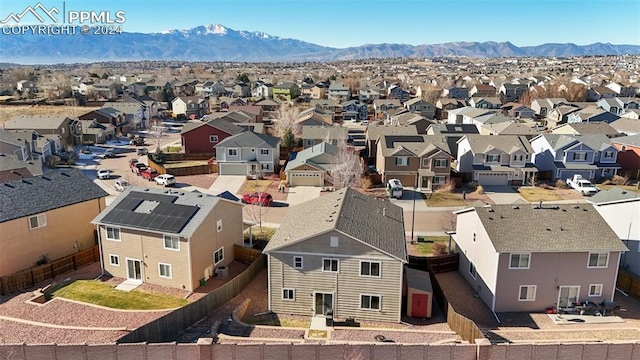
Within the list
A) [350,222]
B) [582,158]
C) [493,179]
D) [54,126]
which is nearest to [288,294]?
[350,222]

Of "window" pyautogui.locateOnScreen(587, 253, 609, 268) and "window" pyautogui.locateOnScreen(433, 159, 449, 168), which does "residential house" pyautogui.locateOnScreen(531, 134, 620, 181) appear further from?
"window" pyautogui.locateOnScreen(587, 253, 609, 268)

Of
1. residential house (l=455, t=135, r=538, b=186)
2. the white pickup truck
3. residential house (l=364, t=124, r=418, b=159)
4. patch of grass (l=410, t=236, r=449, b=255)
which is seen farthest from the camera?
residential house (l=364, t=124, r=418, b=159)

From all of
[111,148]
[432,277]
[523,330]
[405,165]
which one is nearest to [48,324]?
[432,277]

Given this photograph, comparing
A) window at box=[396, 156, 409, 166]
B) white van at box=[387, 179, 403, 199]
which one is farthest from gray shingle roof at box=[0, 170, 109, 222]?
window at box=[396, 156, 409, 166]

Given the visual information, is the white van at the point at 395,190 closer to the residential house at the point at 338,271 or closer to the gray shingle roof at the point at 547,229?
the gray shingle roof at the point at 547,229

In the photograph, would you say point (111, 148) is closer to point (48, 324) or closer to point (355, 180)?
point (355, 180)

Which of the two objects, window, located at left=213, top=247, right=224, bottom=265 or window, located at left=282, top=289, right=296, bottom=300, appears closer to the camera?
window, located at left=282, top=289, right=296, bottom=300
